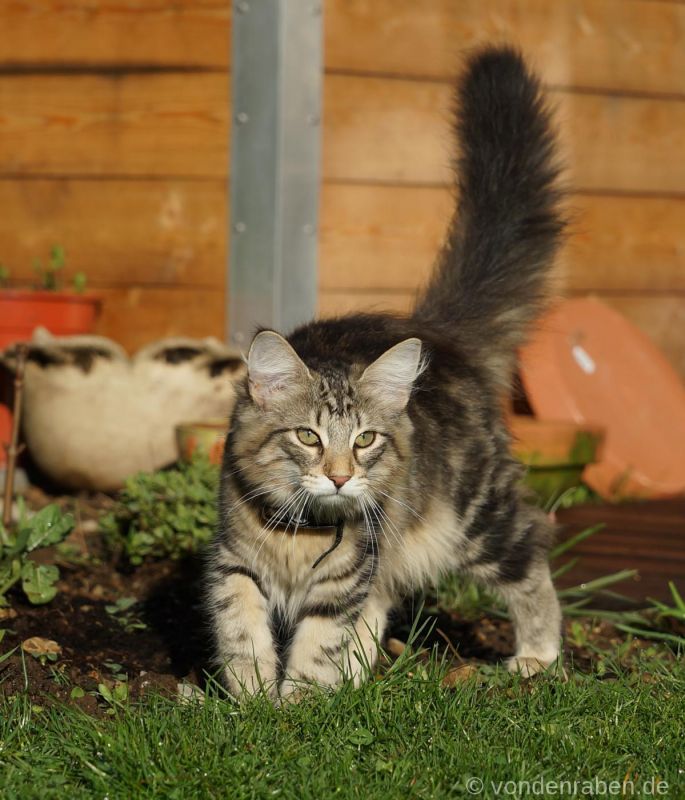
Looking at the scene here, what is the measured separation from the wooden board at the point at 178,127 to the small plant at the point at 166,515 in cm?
189

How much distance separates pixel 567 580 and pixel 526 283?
4.29 feet

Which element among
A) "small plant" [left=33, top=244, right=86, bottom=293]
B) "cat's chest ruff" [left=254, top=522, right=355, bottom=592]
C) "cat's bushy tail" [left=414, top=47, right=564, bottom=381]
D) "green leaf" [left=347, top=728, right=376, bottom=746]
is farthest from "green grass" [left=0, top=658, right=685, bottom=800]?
"small plant" [left=33, top=244, right=86, bottom=293]

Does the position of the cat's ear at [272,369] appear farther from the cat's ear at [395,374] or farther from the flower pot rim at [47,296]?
the flower pot rim at [47,296]

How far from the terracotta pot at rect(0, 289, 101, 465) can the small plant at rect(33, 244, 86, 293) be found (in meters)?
0.09

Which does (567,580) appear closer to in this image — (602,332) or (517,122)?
(517,122)

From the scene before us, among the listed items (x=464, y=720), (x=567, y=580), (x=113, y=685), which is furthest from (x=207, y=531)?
(x=464, y=720)

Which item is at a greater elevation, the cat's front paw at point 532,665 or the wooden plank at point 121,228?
→ the wooden plank at point 121,228

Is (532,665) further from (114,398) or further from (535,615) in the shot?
(114,398)

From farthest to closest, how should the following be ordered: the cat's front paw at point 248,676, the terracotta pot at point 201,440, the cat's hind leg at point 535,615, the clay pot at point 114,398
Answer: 1. the clay pot at point 114,398
2. the terracotta pot at point 201,440
3. the cat's hind leg at point 535,615
4. the cat's front paw at point 248,676

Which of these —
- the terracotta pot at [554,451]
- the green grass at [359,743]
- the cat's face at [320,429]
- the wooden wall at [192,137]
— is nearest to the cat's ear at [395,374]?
the cat's face at [320,429]

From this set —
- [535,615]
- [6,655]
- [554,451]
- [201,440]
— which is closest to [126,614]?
[6,655]

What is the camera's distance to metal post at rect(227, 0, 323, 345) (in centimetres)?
535

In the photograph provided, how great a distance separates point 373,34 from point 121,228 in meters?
1.54

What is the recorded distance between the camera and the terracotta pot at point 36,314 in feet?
18.0
